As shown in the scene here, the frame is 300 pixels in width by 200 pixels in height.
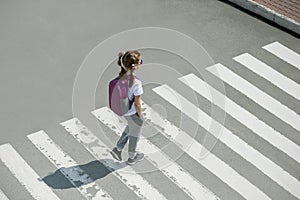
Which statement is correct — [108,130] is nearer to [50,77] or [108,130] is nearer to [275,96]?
[50,77]

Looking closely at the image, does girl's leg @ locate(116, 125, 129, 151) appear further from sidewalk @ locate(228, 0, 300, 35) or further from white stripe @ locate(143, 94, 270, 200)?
sidewalk @ locate(228, 0, 300, 35)

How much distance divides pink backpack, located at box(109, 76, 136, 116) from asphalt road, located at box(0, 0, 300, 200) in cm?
130

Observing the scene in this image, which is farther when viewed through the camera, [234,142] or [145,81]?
[145,81]

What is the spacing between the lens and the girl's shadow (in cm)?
968

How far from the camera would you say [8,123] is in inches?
431

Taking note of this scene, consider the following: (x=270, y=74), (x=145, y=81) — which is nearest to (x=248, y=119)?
(x=270, y=74)

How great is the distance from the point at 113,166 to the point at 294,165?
309 cm

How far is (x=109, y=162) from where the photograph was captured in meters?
10.1

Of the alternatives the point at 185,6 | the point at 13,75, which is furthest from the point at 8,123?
the point at 185,6

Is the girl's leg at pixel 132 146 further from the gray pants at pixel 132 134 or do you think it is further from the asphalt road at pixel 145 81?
the asphalt road at pixel 145 81

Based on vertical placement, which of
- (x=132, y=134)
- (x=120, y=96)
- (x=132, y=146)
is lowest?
(x=132, y=146)

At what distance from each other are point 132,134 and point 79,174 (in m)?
1.13

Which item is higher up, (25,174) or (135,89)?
(135,89)

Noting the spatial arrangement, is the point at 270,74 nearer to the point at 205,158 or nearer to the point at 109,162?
the point at 205,158
